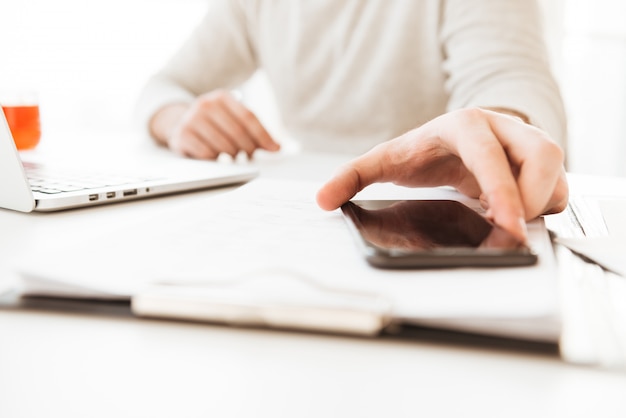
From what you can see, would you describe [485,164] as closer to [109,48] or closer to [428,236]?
[428,236]

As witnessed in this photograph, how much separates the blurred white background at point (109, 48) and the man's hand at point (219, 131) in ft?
3.66

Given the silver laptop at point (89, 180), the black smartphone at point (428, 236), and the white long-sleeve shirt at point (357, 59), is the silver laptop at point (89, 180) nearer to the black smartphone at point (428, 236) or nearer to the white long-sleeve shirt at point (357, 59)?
the black smartphone at point (428, 236)

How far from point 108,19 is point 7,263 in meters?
1.83

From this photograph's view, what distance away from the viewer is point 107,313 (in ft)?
1.00

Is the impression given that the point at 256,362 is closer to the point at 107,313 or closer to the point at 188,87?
the point at 107,313

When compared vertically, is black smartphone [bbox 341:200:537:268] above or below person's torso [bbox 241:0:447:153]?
above

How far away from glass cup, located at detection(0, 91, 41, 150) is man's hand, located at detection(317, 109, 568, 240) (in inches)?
24.6

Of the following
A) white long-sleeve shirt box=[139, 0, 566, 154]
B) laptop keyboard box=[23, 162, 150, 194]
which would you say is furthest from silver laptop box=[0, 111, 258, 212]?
white long-sleeve shirt box=[139, 0, 566, 154]

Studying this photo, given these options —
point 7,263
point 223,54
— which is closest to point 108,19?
point 223,54

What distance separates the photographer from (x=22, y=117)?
923 mm

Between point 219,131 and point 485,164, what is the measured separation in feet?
1.81

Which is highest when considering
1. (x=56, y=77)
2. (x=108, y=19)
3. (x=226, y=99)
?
(x=226, y=99)

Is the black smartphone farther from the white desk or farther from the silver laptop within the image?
the silver laptop

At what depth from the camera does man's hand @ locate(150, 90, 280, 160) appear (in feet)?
2.90
